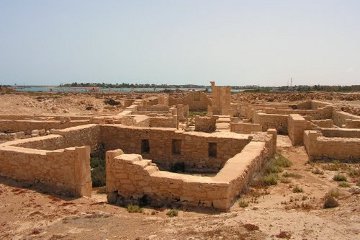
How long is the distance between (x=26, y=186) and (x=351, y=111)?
23.8m

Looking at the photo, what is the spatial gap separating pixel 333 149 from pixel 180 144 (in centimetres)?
615

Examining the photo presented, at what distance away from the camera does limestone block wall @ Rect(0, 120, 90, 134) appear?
18920 mm

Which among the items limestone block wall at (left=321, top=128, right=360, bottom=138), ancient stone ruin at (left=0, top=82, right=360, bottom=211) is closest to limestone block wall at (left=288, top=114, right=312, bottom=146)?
ancient stone ruin at (left=0, top=82, right=360, bottom=211)

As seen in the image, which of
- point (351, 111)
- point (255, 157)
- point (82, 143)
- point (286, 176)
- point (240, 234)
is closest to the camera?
point (240, 234)

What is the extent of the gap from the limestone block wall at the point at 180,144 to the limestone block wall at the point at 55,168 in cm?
536

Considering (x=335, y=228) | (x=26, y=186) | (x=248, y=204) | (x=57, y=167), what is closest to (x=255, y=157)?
(x=248, y=204)

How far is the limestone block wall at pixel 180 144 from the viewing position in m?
14.6

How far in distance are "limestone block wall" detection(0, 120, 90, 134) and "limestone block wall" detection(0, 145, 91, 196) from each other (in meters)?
7.84

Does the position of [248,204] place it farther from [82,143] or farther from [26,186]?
[82,143]

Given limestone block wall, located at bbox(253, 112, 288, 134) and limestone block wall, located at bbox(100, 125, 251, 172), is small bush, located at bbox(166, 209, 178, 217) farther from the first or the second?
limestone block wall, located at bbox(253, 112, 288, 134)

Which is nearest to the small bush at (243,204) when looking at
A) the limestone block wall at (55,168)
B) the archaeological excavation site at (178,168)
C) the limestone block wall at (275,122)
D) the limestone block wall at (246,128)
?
the archaeological excavation site at (178,168)

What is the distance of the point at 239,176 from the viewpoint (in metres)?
9.70

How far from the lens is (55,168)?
10.4 metres

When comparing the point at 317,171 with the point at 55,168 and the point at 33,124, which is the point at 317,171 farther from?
the point at 33,124
